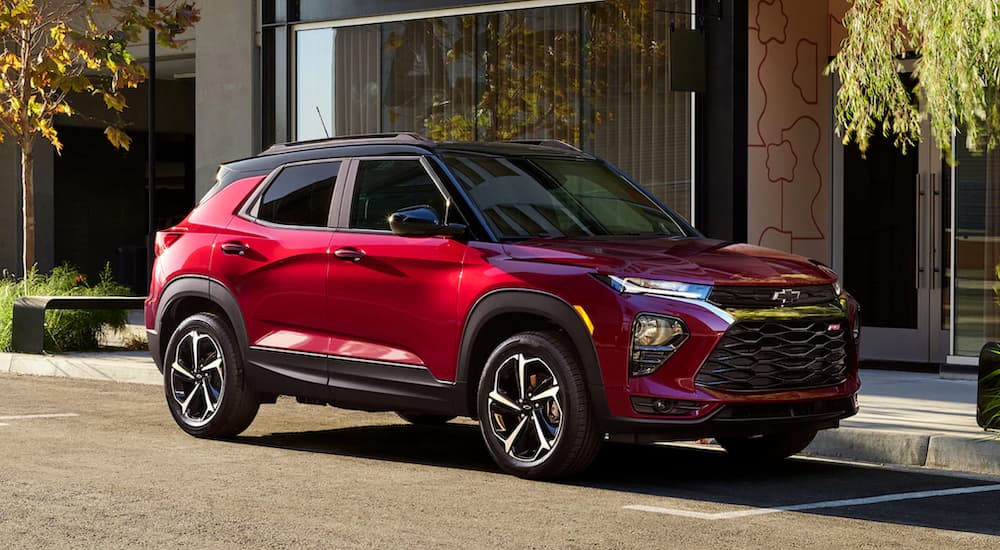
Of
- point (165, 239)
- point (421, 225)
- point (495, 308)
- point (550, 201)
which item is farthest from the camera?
point (165, 239)

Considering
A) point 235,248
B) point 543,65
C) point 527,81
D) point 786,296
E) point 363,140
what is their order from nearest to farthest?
point 786,296 → point 363,140 → point 235,248 → point 543,65 → point 527,81

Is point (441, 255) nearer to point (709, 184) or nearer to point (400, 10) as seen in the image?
point (709, 184)

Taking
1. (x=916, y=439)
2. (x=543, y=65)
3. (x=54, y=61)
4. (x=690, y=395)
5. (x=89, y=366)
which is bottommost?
(x=89, y=366)

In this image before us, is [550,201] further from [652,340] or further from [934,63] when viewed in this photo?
[934,63]

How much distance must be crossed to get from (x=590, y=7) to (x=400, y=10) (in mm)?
2647

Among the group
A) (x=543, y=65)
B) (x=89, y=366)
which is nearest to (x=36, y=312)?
(x=89, y=366)

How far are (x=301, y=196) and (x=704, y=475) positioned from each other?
314cm

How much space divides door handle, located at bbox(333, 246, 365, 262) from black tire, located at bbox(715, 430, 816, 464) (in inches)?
94.8

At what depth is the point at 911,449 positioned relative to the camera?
9.79 metres

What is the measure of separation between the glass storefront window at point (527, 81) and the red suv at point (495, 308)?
5.85m

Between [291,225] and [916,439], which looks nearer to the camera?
[916,439]

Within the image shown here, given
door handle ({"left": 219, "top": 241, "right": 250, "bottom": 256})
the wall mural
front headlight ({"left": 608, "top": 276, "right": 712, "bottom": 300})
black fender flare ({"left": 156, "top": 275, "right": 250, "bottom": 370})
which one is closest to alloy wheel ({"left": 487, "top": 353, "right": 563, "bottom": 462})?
front headlight ({"left": 608, "top": 276, "right": 712, "bottom": 300})

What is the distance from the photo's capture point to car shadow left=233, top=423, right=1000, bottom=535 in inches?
310

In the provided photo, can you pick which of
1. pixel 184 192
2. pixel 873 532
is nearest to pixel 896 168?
pixel 873 532
